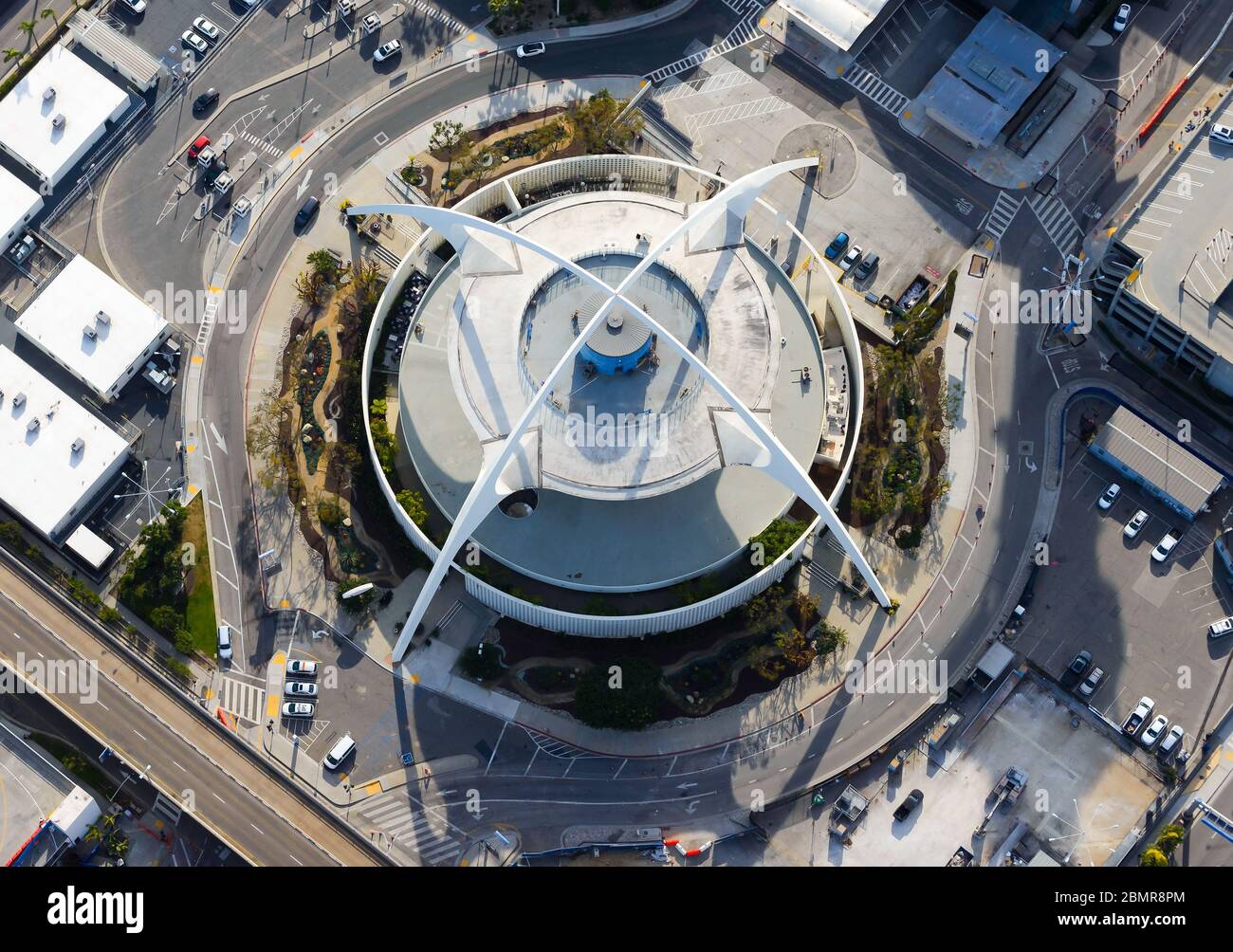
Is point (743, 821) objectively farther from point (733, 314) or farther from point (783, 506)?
point (733, 314)

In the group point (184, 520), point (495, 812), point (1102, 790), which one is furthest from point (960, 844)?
point (184, 520)

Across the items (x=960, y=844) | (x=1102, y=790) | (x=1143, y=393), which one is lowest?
(x=960, y=844)

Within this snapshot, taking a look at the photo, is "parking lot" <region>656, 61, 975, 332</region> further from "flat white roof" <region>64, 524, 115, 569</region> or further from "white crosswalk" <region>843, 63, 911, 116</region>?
"flat white roof" <region>64, 524, 115, 569</region>

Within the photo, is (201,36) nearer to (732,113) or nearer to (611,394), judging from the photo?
(732,113)

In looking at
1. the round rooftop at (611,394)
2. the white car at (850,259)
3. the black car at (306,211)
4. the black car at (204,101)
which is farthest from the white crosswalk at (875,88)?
the black car at (204,101)

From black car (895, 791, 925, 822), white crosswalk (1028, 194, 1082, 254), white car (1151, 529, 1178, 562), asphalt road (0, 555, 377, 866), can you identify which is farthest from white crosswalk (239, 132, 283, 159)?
white car (1151, 529, 1178, 562)

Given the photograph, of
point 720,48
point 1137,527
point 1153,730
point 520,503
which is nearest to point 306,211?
point 520,503

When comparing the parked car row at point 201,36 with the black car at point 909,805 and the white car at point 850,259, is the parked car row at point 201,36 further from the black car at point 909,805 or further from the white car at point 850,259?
the black car at point 909,805
